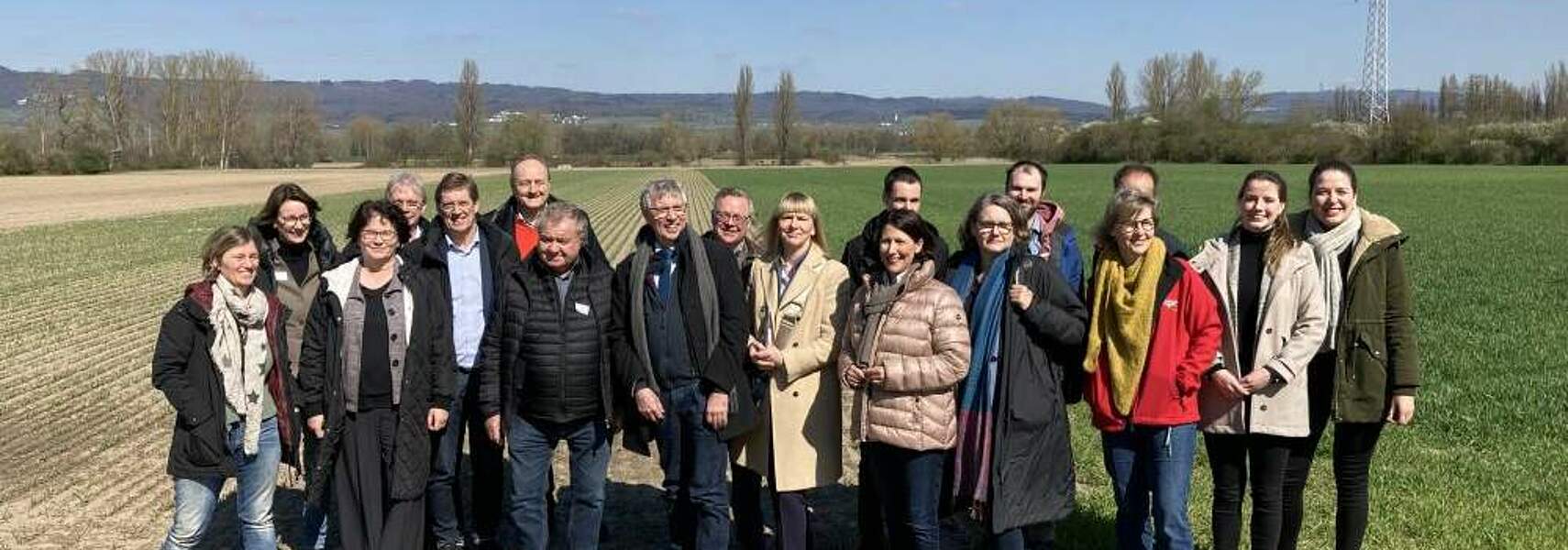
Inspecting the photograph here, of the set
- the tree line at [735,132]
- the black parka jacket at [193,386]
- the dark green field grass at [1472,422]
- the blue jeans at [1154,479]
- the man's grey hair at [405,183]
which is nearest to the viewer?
the black parka jacket at [193,386]

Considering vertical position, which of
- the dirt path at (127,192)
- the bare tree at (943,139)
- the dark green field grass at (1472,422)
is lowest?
the dark green field grass at (1472,422)

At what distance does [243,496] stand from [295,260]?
3.88 ft

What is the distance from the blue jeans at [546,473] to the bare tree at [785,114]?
4480 inches

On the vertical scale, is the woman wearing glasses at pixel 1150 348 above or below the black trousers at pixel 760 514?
above

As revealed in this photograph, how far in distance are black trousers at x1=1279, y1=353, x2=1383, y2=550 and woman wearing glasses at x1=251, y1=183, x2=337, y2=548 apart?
4164mm

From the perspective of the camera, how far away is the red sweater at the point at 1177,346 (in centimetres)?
443

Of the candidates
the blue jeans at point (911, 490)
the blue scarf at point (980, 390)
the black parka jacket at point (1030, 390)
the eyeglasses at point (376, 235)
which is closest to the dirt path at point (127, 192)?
the eyeglasses at point (376, 235)

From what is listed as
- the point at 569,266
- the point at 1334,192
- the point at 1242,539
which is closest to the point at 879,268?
the point at 569,266

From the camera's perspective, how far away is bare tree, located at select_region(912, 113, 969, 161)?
391 ft

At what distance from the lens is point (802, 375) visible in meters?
4.84

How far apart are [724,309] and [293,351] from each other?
6.30 ft

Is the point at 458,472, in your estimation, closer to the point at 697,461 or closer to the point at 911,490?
the point at 697,461

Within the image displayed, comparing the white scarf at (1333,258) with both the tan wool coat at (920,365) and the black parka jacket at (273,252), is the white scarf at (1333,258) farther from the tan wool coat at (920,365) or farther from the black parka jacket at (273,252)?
the black parka jacket at (273,252)

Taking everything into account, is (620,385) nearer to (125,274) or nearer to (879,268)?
(879,268)
